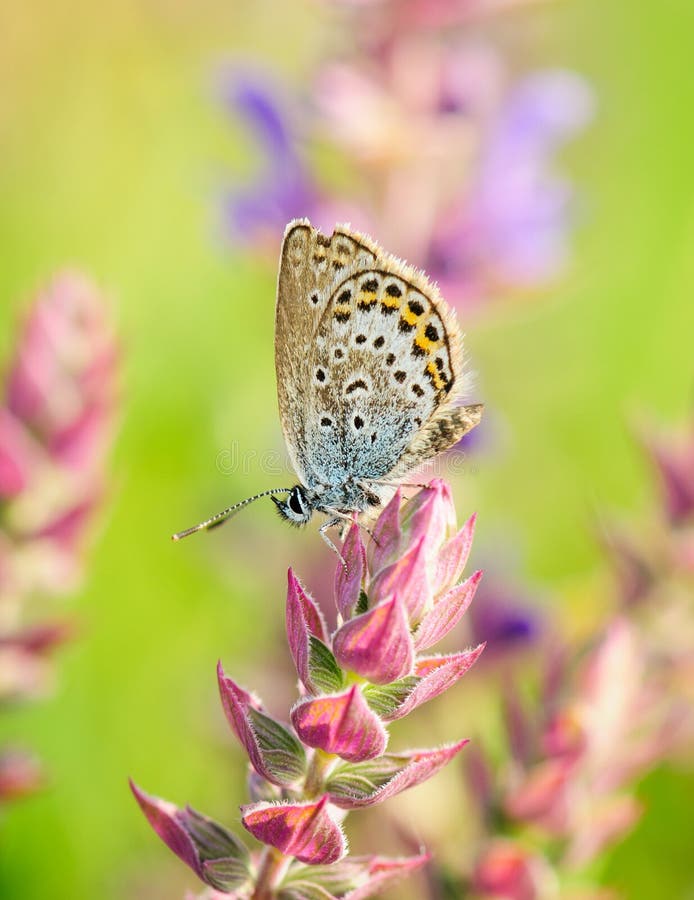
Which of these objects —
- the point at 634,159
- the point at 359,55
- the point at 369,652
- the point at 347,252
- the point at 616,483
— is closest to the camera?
the point at 369,652

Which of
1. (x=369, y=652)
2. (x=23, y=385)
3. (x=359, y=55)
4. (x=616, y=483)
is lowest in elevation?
(x=616, y=483)

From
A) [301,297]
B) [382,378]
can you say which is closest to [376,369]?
[382,378]

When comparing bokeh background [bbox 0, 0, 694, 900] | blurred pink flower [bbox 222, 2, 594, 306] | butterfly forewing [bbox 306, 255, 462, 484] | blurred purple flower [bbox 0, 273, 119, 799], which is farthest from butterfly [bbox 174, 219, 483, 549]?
blurred pink flower [bbox 222, 2, 594, 306]

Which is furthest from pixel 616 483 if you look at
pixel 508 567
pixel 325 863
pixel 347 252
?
pixel 325 863

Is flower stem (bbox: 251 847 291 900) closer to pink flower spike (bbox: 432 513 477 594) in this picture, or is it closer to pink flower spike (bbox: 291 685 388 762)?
pink flower spike (bbox: 291 685 388 762)

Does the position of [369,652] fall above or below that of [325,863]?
above

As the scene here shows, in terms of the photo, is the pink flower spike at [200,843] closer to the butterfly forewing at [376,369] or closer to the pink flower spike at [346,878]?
the pink flower spike at [346,878]

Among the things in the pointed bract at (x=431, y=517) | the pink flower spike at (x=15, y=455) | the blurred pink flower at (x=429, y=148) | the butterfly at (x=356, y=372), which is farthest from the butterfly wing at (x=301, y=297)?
the blurred pink flower at (x=429, y=148)

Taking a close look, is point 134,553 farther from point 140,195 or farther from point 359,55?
point 140,195
